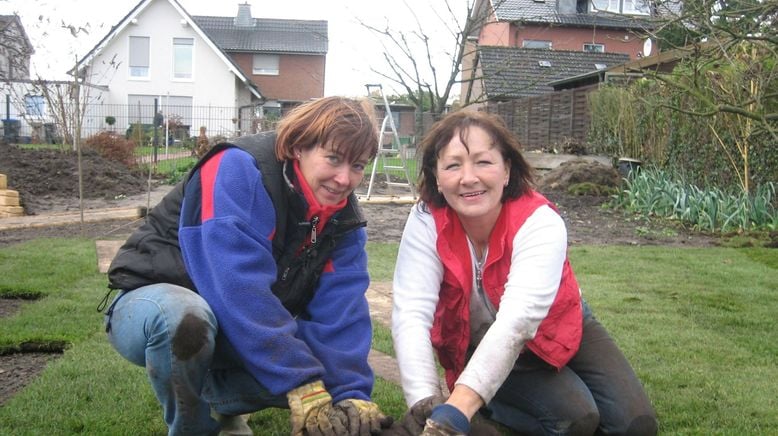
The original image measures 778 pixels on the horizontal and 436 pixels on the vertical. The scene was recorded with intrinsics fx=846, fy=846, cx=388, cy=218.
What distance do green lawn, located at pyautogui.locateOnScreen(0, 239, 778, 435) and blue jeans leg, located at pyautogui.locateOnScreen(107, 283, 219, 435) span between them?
50 cm

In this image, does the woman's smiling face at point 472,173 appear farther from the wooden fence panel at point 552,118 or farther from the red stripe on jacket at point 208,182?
the wooden fence panel at point 552,118

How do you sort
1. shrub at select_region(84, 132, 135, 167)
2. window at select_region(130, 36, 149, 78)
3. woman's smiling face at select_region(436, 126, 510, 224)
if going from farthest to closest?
window at select_region(130, 36, 149, 78), shrub at select_region(84, 132, 135, 167), woman's smiling face at select_region(436, 126, 510, 224)

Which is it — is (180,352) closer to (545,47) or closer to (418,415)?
(418,415)

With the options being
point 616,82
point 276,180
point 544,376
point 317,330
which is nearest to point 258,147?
point 276,180

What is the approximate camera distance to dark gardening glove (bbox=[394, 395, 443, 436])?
2.52m

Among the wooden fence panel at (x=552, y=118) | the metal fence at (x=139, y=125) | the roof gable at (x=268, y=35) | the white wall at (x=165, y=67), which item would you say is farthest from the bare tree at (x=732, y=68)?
the roof gable at (x=268, y=35)

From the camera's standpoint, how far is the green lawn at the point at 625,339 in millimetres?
3213

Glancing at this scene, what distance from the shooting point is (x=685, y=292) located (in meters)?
6.15

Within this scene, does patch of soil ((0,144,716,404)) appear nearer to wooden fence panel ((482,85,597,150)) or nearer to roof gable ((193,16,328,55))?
wooden fence panel ((482,85,597,150))

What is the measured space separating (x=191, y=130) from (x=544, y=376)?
32.1 m

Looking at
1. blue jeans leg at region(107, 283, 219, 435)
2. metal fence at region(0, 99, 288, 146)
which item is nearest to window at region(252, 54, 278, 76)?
metal fence at region(0, 99, 288, 146)

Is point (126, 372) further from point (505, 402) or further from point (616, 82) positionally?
point (616, 82)

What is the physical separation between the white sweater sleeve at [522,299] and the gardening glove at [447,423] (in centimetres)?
14

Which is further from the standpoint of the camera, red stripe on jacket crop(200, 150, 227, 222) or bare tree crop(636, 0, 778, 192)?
bare tree crop(636, 0, 778, 192)
